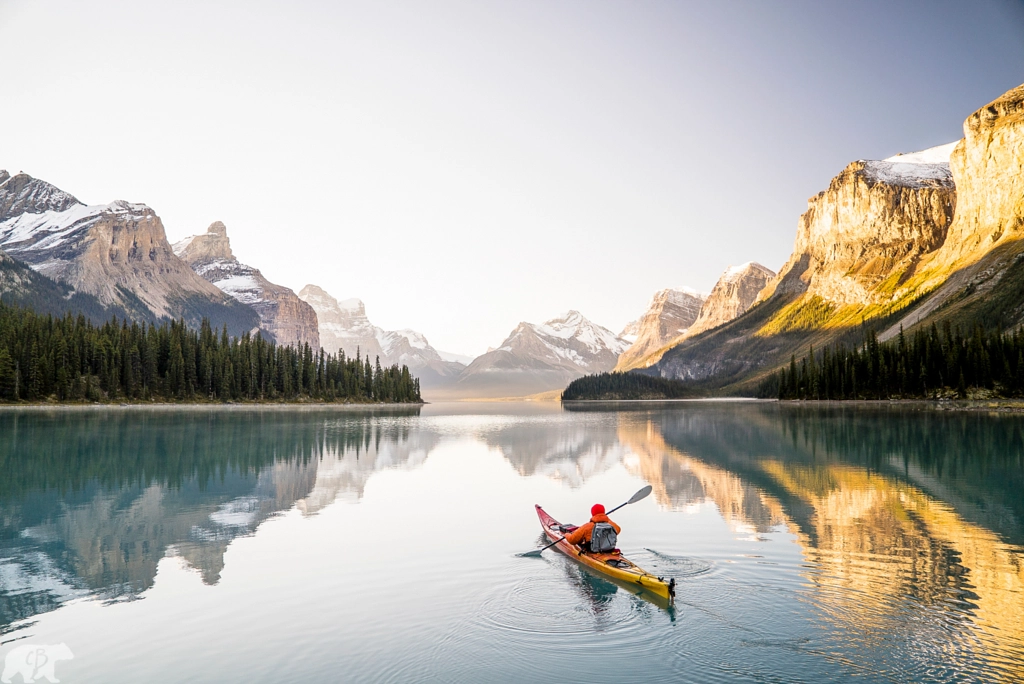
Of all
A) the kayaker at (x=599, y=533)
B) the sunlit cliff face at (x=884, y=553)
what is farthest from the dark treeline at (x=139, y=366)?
the kayaker at (x=599, y=533)

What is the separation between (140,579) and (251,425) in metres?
78.7

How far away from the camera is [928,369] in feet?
464

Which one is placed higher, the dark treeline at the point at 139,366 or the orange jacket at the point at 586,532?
the dark treeline at the point at 139,366

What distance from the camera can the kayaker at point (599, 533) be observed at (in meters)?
23.0

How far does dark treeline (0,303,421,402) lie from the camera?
12700 cm

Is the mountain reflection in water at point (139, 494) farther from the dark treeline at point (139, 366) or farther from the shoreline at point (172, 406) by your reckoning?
the dark treeline at point (139, 366)

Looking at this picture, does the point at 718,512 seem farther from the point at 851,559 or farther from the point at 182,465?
the point at 182,465

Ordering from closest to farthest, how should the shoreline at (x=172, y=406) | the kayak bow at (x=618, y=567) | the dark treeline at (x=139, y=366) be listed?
the kayak bow at (x=618, y=567) < the shoreline at (x=172, y=406) < the dark treeline at (x=139, y=366)

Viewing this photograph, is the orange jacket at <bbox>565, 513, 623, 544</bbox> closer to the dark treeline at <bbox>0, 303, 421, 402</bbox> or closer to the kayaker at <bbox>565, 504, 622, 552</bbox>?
the kayaker at <bbox>565, 504, 622, 552</bbox>

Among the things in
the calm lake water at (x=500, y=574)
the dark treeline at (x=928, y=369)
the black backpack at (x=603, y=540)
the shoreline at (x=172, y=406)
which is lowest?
the calm lake water at (x=500, y=574)

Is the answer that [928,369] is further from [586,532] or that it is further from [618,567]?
[618,567]
